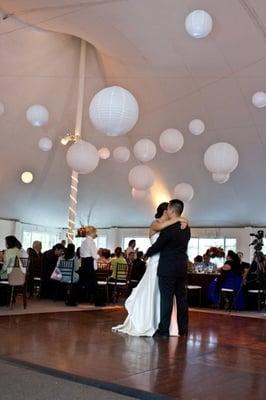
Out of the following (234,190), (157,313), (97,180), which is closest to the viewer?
(157,313)

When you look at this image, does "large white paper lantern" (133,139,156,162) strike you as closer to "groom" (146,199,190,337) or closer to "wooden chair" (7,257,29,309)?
"wooden chair" (7,257,29,309)

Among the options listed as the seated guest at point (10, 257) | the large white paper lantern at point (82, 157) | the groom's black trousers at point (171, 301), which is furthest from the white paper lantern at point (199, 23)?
the seated guest at point (10, 257)

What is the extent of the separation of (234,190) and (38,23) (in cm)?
657

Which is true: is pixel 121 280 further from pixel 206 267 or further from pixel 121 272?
pixel 206 267

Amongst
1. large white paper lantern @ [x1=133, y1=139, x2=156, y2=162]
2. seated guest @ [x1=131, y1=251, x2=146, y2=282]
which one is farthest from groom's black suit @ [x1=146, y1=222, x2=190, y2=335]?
seated guest @ [x1=131, y1=251, x2=146, y2=282]

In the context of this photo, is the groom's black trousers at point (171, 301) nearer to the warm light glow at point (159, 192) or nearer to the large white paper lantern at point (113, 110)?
the large white paper lantern at point (113, 110)

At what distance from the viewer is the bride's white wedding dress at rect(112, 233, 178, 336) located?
4.75m

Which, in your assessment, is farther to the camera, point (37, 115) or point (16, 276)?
point (37, 115)

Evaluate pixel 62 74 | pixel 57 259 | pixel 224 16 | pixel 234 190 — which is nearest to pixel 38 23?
pixel 62 74

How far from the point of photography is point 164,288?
4.71 m

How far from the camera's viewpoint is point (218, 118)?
10.6 m

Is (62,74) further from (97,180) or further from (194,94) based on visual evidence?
→ (97,180)

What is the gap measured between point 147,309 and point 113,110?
6.99ft

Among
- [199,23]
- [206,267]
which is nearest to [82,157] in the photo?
[199,23]
